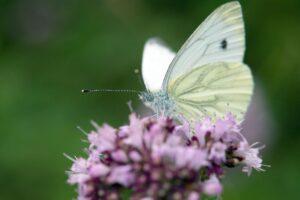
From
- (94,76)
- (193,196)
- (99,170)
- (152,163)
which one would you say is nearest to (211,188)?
(193,196)

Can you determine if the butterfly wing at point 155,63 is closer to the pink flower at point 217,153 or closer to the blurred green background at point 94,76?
the pink flower at point 217,153

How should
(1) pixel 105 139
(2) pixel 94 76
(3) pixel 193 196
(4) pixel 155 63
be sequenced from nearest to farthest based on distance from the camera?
(3) pixel 193 196
(1) pixel 105 139
(4) pixel 155 63
(2) pixel 94 76

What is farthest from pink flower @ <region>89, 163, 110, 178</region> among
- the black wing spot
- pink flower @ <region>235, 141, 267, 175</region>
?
the black wing spot

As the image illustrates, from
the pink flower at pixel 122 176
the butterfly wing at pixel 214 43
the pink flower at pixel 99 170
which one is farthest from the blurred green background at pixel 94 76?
the pink flower at pixel 122 176

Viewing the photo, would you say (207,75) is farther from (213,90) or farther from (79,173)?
(79,173)

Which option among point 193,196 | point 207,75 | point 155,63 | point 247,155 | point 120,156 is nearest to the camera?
point 193,196
